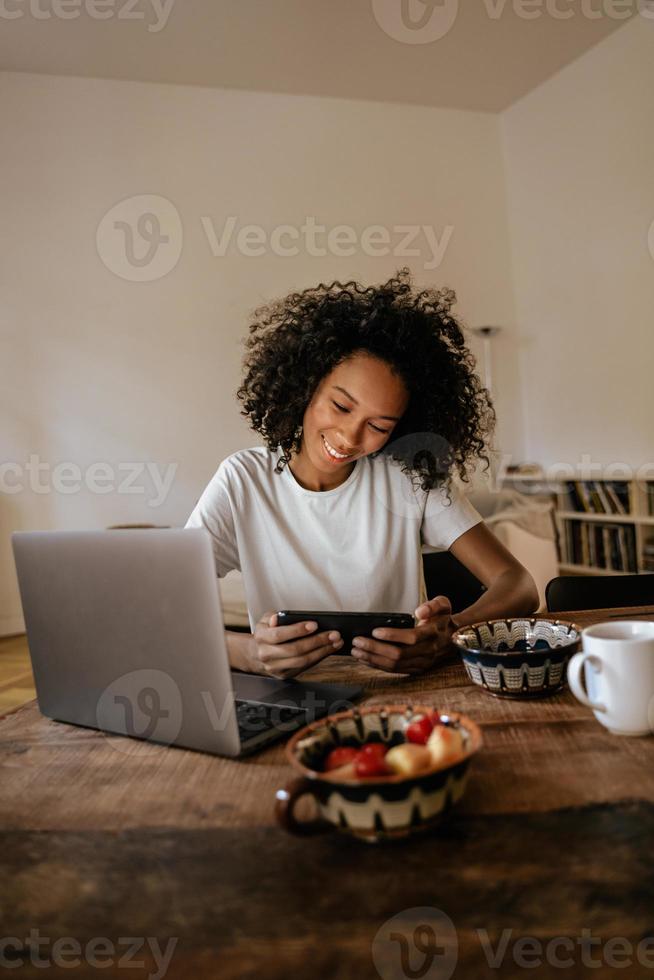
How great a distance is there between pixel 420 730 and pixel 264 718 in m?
0.27

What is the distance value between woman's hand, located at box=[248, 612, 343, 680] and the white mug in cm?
37

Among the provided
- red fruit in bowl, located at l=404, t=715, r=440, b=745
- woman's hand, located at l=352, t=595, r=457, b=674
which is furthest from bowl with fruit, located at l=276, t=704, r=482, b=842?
woman's hand, located at l=352, t=595, r=457, b=674

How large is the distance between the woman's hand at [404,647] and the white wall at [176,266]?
3924 millimetres

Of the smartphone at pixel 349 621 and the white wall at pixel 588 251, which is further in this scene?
the white wall at pixel 588 251

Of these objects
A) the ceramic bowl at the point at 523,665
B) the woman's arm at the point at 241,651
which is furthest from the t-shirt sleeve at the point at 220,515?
the ceramic bowl at the point at 523,665

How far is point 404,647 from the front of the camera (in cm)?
109

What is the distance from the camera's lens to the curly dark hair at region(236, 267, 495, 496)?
1.52 metres

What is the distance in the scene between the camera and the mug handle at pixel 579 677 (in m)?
0.82

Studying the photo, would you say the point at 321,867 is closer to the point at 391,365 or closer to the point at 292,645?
the point at 292,645

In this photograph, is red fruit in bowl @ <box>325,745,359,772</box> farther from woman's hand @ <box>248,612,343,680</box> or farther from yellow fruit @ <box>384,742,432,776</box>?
woman's hand @ <box>248,612,343,680</box>

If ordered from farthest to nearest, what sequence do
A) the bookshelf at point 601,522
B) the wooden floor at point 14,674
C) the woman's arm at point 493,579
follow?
the bookshelf at point 601,522 < the wooden floor at point 14,674 < the woman's arm at point 493,579

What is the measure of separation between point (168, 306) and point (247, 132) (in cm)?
130

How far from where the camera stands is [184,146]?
495 centimetres

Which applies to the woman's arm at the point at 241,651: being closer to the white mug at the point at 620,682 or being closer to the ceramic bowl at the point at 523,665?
the ceramic bowl at the point at 523,665
